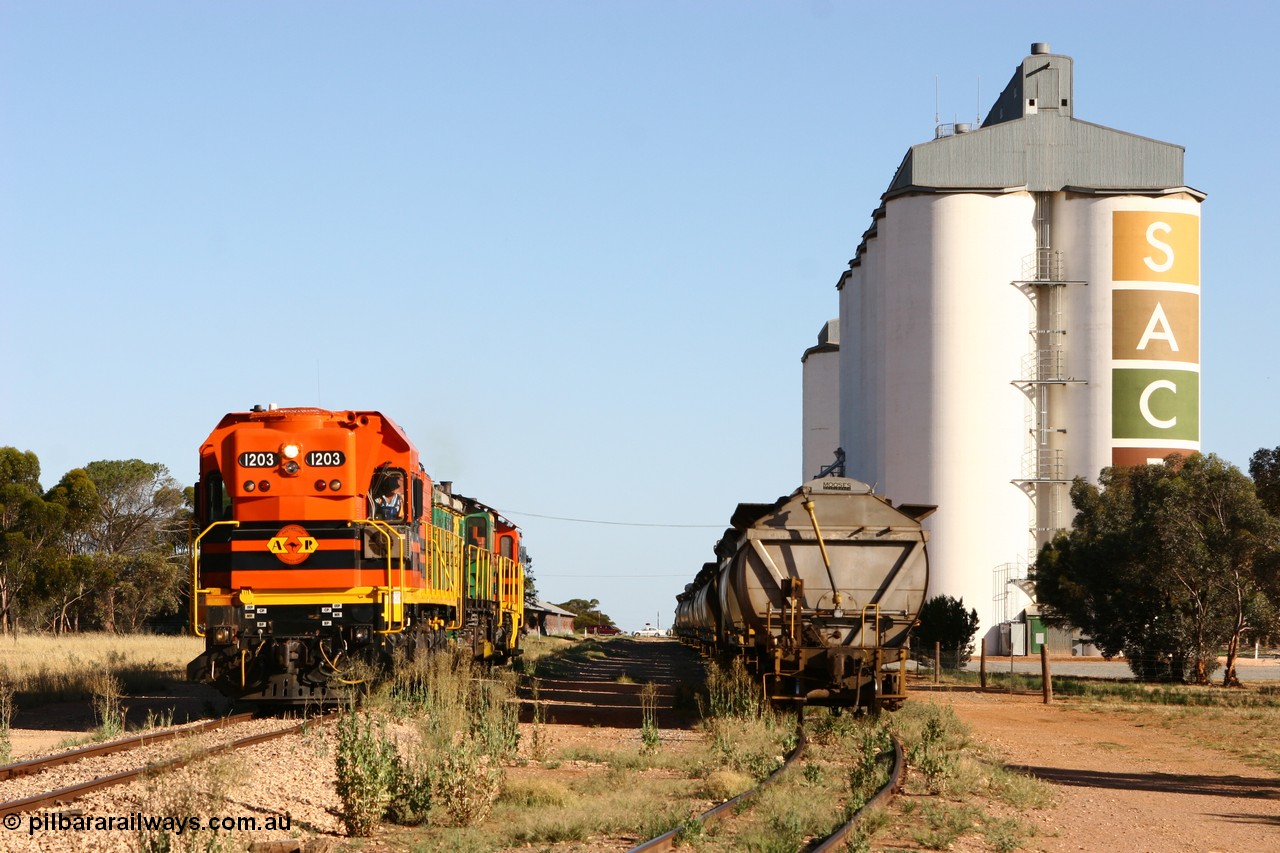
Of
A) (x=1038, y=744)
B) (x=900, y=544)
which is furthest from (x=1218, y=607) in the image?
(x=900, y=544)

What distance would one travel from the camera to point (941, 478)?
232ft

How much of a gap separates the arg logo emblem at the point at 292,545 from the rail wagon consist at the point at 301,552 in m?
0.01

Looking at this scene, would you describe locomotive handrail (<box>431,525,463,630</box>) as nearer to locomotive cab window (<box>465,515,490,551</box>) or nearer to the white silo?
locomotive cab window (<box>465,515,490,551</box>)

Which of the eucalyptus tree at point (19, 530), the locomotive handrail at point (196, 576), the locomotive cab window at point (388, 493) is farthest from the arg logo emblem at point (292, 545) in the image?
the eucalyptus tree at point (19, 530)

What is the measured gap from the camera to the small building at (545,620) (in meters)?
101

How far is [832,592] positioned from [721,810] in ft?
30.5

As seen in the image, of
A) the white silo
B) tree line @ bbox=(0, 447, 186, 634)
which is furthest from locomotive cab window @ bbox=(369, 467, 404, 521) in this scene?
the white silo

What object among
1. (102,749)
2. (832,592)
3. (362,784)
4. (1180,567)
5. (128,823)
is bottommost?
(102,749)

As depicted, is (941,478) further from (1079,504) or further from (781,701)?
(781,701)

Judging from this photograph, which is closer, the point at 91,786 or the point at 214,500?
the point at 91,786

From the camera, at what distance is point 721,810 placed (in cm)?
1238

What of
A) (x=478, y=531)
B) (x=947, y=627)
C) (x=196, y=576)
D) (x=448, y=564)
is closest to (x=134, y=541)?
(x=947, y=627)

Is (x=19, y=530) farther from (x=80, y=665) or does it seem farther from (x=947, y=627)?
(x=947, y=627)

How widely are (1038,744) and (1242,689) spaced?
22.5 meters
